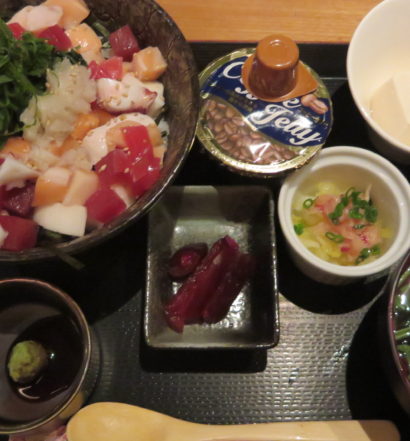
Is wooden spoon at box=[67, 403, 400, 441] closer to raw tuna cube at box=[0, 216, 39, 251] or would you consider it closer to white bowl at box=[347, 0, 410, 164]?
raw tuna cube at box=[0, 216, 39, 251]

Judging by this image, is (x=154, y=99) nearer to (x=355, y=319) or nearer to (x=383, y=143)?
(x=383, y=143)

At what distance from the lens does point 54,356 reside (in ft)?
4.50

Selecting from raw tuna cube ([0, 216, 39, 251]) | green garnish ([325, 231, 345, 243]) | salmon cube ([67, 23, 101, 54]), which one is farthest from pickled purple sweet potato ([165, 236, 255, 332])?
salmon cube ([67, 23, 101, 54])

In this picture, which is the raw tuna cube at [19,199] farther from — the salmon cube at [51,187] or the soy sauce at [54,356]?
the soy sauce at [54,356]

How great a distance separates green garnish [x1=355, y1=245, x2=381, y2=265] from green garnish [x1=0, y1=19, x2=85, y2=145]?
1117mm

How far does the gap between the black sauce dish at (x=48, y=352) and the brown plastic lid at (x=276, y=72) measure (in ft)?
3.00

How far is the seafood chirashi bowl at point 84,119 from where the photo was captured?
49.9 inches

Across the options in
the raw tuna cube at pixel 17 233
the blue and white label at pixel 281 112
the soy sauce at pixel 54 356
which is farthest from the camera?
the blue and white label at pixel 281 112

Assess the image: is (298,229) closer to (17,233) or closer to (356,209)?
(356,209)

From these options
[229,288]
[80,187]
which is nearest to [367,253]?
[229,288]

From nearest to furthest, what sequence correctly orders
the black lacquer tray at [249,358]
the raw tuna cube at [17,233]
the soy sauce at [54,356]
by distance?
the raw tuna cube at [17,233] < the soy sauce at [54,356] < the black lacquer tray at [249,358]

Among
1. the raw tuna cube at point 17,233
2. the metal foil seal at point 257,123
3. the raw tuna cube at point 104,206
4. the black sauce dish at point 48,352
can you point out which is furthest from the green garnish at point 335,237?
the raw tuna cube at point 17,233

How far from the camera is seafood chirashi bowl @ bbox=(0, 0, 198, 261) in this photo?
127 cm

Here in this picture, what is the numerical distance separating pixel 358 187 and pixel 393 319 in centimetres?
52
